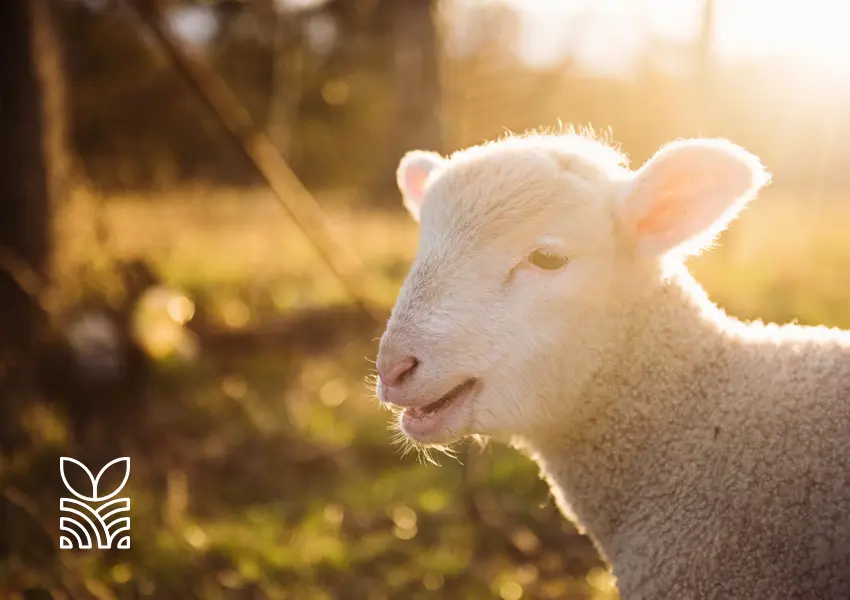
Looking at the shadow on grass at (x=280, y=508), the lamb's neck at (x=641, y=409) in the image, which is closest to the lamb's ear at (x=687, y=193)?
the lamb's neck at (x=641, y=409)

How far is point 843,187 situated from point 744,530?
45.1 feet

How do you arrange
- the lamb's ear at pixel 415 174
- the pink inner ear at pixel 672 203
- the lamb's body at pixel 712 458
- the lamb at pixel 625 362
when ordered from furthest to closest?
1. the lamb's ear at pixel 415 174
2. the pink inner ear at pixel 672 203
3. the lamb at pixel 625 362
4. the lamb's body at pixel 712 458

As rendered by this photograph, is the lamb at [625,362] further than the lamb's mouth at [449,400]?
No

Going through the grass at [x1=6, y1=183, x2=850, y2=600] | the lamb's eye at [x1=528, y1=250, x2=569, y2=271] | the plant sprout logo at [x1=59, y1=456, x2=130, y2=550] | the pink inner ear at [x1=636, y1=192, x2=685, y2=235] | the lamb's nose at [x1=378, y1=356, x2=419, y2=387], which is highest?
the pink inner ear at [x1=636, y1=192, x2=685, y2=235]

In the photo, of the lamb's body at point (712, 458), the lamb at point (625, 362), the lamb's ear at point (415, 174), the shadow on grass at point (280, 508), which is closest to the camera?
the lamb's body at point (712, 458)

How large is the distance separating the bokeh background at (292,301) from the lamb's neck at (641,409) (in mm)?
708

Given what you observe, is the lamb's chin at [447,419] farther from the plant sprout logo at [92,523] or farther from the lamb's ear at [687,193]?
the plant sprout logo at [92,523]

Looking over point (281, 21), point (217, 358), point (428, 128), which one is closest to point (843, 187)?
point (428, 128)

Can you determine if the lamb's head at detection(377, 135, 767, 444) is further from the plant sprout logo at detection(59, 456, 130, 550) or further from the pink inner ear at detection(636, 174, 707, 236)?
the plant sprout logo at detection(59, 456, 130, 550)

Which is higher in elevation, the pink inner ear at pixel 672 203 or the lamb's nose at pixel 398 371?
the pink inner ear at pixel 672 203

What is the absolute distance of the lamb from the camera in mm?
2123

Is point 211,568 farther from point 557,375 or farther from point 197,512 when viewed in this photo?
point 557,375

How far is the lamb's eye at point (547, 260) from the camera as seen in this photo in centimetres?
229

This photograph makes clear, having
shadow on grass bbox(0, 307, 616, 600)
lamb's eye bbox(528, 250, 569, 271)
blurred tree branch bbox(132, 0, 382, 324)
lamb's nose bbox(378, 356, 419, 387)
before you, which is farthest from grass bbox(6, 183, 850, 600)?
lamb's nose bbox(378, 356, 419, 387)
